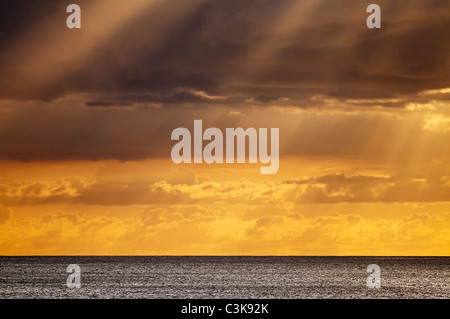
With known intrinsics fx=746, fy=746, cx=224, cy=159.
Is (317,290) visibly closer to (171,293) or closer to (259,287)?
(259,287)

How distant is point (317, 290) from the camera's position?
A: 138250 mm

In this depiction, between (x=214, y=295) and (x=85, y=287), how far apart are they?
1222 inches

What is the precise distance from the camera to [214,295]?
121625mm
